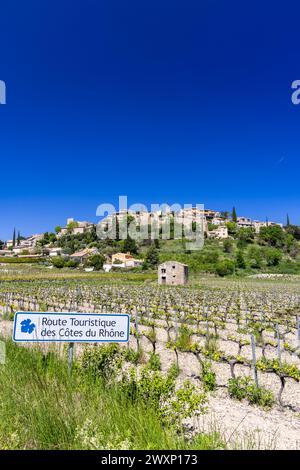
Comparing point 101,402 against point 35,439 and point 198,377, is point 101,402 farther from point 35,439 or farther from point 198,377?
point 198,377

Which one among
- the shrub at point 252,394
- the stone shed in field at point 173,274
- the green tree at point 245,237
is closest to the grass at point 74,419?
the shrub at point 252,394

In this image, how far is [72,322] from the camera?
402 cm

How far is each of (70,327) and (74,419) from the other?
1188 mm

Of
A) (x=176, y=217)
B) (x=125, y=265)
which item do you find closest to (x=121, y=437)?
(x=125, y=265)

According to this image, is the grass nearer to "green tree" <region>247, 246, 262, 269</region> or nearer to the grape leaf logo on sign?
the grape leaf logo on sign

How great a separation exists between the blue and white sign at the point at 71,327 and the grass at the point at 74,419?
543 mm

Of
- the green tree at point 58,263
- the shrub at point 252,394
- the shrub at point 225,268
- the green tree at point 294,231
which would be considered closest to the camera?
the shrub at point 252,394

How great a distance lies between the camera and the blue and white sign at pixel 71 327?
393 cm

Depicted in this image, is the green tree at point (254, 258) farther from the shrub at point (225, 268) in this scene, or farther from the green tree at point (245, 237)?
the shrub at point (225, 268)

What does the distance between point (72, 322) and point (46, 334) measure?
1.18 ft

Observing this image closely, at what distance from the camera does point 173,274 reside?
4747 cm

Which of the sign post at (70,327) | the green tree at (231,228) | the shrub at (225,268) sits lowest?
Answer: the sign post at (70,327)

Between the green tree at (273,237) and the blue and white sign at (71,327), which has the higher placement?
the green tree at (273,237)
